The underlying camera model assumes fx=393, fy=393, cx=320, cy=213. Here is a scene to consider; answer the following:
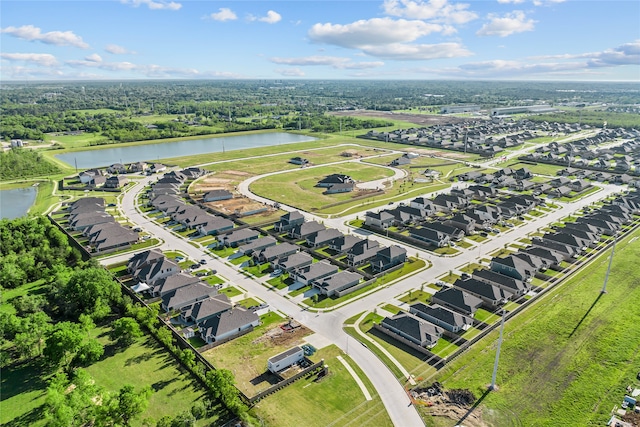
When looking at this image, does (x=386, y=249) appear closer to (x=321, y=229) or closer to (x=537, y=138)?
(x=321, y=229)

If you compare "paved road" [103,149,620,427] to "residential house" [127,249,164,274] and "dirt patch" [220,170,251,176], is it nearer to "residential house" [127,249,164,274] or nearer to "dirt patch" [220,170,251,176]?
"residential house" [127,249,164,274]

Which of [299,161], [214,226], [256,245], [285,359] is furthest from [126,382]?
[299,161]

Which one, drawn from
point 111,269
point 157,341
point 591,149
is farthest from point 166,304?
point 591,149

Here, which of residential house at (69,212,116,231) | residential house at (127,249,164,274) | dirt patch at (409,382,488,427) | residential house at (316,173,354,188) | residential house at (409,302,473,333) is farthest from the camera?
residential house at (316,173,354,188)

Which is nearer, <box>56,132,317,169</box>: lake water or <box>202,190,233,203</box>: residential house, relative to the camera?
<box>202,190,233,203</box>: residential house

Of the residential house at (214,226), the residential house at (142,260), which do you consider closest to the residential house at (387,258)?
the residential house at (214,226)

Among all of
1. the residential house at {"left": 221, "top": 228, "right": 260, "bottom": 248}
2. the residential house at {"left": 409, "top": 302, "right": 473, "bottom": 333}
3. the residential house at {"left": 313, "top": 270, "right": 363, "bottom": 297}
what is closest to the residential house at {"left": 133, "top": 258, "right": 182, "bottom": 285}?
the residential house at {"left": 221, "top": 228, "right": 260, "bottom": 248}

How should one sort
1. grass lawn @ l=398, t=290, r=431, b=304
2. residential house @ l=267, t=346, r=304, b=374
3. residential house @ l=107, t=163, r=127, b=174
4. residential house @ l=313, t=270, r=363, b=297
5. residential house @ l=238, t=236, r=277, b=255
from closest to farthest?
residential house @ l=267, t=346, r=304, b=374 < grass lawn @ l=398, t=290, r=431, b=304 < residential house @ l=313, t=270, r=363, b=297 < residential house @ l=238, t=236, r=277, b=255 < residential house @ l=107, t=163, r=127, b=174

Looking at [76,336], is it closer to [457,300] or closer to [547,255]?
[457,300]
